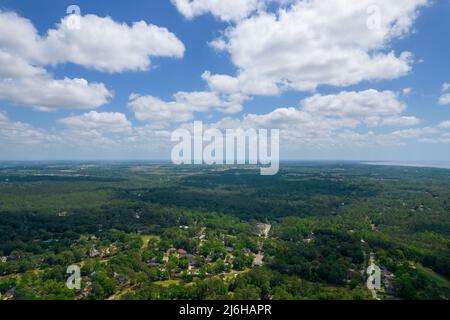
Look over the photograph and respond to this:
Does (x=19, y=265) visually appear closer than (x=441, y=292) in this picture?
No

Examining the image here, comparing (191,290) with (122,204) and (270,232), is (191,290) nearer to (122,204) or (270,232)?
(270,232)

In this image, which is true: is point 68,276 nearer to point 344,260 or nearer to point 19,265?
point 19,265
